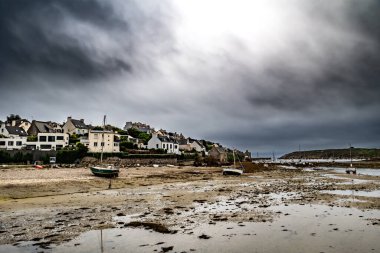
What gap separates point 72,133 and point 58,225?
88.2 m

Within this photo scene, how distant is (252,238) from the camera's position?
436 inches

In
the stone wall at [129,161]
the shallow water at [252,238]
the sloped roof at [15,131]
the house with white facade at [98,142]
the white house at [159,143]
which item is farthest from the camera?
the white house at [159,143]

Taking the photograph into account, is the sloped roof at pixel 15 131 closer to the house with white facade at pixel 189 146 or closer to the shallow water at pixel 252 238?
the house with white facade at pixel 189 146

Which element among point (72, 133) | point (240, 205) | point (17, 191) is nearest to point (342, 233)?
point (240, 205)

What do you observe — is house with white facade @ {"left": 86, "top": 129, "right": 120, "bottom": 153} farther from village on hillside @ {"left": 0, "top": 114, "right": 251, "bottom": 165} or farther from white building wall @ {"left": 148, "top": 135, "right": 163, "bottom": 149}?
white building wall @ {"left": 148, "top": 135, "right": 163, "bottom": 149}

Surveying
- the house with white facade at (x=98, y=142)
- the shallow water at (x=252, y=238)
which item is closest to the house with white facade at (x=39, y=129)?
the house with white facade at (x=98, y=142)

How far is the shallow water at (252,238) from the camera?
983 cm

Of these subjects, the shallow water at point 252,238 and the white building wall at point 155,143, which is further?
the white building wall at point 155,143

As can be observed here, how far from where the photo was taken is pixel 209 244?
1039 cm

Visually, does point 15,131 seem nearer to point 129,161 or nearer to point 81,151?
point 81,151

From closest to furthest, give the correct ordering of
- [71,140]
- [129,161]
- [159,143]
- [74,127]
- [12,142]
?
1. [129,161]
2. [12,142]
3. [71,140]
4. [74,127]
5. [159,143]

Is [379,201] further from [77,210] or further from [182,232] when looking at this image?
[77,210]

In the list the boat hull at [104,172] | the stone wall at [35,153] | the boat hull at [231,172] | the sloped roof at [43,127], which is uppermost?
the sloped roof at [43,127]

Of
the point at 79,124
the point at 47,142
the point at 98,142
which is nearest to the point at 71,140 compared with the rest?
the point at 47,142
